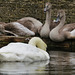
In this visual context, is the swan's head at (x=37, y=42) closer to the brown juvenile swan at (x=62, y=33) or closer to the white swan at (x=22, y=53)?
the white swan at (x=22, y=53)

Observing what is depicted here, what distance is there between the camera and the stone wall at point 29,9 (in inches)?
843

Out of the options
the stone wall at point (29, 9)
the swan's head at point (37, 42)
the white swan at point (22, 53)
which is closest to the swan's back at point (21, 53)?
the white swan at point (22, 53)

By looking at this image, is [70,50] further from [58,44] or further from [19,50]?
[19,50]

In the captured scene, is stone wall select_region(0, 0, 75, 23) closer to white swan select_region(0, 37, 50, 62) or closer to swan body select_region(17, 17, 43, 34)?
swan body select_region(17, 17, 43, 34)

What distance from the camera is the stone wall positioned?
21422 millimetres

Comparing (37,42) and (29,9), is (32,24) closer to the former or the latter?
(29,9)

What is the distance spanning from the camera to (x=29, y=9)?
21.8 metres

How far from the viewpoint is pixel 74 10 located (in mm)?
21344

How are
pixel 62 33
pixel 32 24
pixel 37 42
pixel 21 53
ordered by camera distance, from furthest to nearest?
pixel 32 24, pixel 62 33, pixel 37 42, pixel 21 53

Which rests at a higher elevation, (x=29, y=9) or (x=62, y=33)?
(x=62, y=33)

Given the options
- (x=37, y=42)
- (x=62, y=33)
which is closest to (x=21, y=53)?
(x=37, y=42)

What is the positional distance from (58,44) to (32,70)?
27.5 feet

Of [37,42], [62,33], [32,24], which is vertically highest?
[37,42]

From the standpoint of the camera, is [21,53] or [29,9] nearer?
[21,53]
